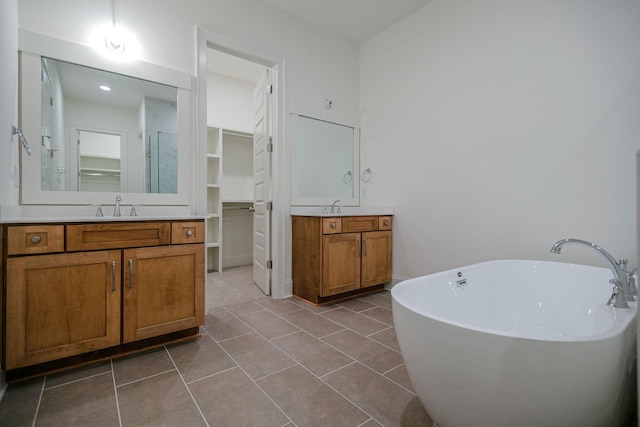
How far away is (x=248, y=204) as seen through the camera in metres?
4.66

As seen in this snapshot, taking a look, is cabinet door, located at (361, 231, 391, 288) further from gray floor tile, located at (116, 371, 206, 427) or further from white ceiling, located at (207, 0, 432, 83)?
white ceiling, located at (207, 0, 432, 83)

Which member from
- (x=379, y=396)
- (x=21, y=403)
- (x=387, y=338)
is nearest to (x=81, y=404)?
(x=21, y=403)

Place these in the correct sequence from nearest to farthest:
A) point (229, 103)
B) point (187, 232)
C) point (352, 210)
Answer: point (187, 232), point (352, 210), point (229, 103)

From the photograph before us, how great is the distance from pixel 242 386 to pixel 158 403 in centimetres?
38

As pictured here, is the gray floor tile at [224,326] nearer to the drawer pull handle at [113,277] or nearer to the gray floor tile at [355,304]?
the drawer pull handle at [113,277]

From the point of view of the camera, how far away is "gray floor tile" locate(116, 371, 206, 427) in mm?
1265

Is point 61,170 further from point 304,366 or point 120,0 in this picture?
point 304,366

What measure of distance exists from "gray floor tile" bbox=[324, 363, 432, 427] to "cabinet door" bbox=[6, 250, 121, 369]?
1.30 m

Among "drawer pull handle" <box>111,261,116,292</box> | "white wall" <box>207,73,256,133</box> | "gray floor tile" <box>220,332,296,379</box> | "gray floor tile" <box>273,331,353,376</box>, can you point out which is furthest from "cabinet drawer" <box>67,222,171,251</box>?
"white wall" <box>207,73,256,133</box>

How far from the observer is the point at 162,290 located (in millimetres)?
1864

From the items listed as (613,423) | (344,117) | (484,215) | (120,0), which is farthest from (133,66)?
(613,423)

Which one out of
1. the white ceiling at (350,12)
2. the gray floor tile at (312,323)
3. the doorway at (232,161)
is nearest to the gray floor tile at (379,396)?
the gray floor tile at (312,323)

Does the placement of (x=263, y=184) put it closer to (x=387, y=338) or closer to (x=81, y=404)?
(x=387, y=338)

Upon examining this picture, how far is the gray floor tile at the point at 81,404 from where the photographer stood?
1.26 meters
